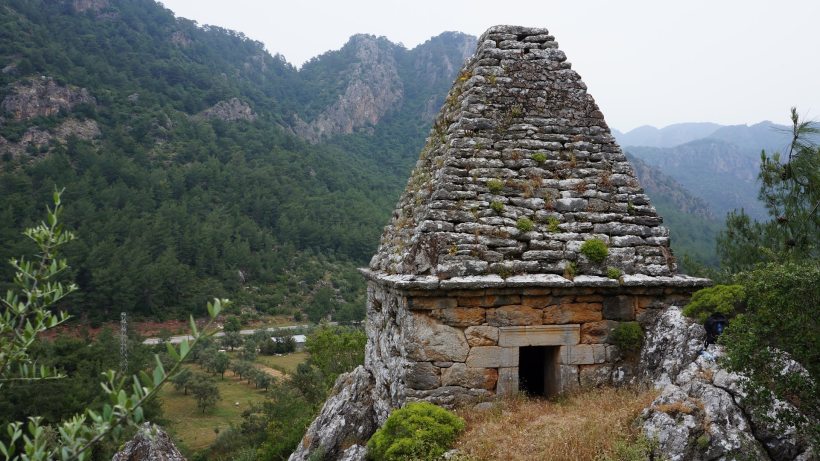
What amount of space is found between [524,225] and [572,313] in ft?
3.83

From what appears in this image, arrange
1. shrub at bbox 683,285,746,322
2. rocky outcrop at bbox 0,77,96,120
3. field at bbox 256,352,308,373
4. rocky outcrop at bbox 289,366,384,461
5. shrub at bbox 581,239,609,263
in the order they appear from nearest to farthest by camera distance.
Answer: shrub at bbox 683,285,746,322 → shrub at bbox 581,239,609,263 → rocky outcrop at bbox 289,366,384,461 → field at bbox 256,352,308,373 → rocky outcrop at bbox 0,77,96,120

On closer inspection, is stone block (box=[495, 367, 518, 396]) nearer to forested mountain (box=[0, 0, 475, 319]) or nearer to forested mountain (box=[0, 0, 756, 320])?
forested mountain (box=[0, 0, 475, 319])

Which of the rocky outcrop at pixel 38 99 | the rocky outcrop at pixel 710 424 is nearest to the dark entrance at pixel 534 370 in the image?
the rocky outcrop at pixel 710 424

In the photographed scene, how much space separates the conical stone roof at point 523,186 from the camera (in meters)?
6.32

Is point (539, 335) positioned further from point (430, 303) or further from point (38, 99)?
point (38, 99)

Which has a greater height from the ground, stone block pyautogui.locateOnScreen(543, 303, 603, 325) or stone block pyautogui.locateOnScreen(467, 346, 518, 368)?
stone block pyautogui.locateOnScreen(543, 303, 603, 325)

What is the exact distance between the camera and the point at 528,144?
6.97 meters

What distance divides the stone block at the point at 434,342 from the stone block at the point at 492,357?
13 cm

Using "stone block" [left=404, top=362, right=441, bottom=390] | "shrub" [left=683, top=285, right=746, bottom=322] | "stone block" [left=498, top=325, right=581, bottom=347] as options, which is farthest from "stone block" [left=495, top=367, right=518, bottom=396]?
"shrub" [left=683, top=285, right=746, bottom=322]

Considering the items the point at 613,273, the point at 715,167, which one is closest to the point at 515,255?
the point at 613,273

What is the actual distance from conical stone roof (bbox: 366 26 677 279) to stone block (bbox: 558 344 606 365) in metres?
0.90

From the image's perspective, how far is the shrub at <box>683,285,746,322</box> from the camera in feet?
18.1

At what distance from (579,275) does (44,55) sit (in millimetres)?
74087

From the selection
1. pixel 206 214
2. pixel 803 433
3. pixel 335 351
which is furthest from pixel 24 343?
pixel 206 214
